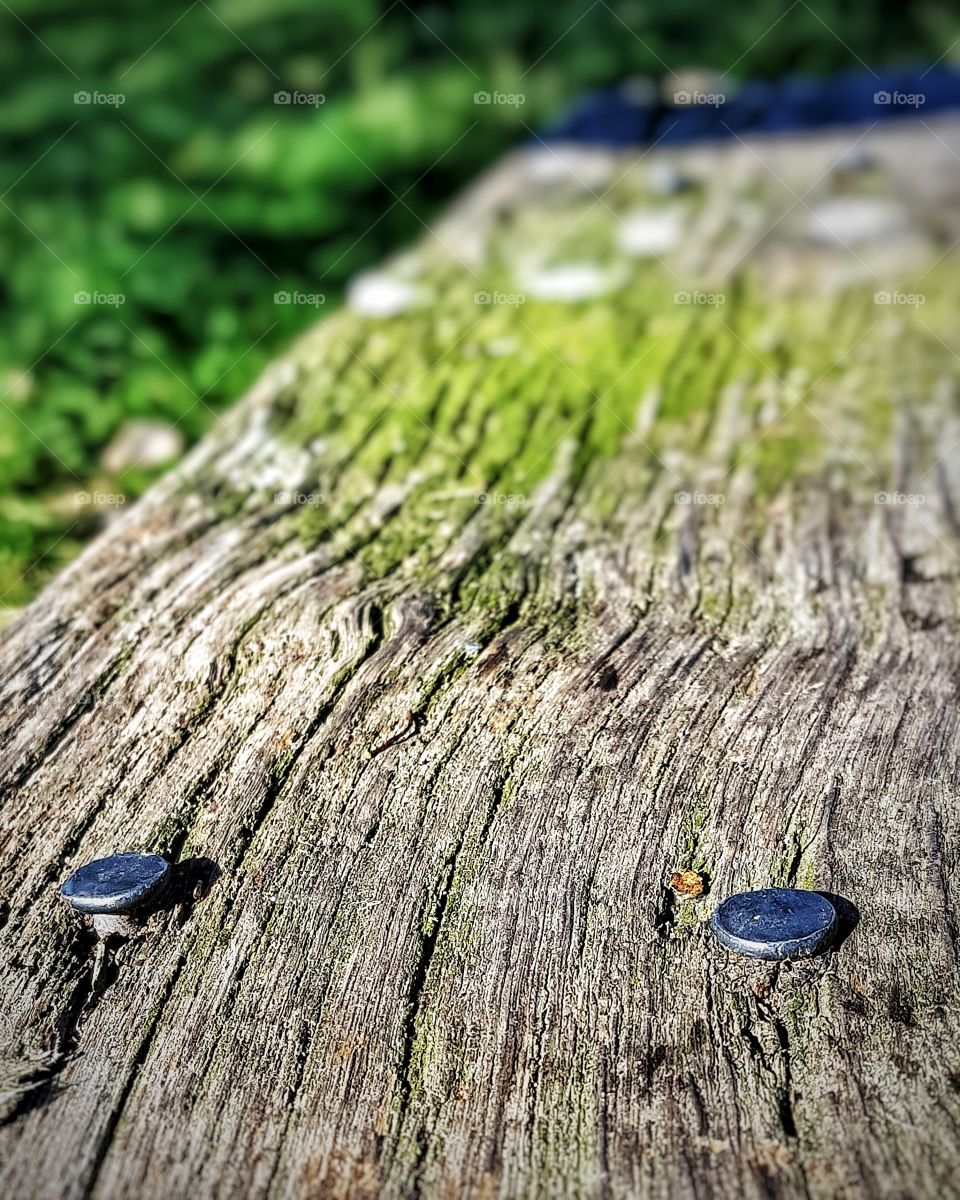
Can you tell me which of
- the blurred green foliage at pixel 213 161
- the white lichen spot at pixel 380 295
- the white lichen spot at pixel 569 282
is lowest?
the white lichen spot at pixel 569 282

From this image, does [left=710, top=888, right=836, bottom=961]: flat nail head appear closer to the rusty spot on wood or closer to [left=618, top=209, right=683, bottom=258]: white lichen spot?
the rusty spot on wood

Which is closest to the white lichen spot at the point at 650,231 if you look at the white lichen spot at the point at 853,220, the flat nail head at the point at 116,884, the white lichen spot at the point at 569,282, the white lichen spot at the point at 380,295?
the white lichen spot at the point at 569,282

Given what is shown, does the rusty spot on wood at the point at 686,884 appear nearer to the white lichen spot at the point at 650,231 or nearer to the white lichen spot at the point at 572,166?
the white lichen spot at the point at 650,231

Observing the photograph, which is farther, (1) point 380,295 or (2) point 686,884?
(1) point 380,295

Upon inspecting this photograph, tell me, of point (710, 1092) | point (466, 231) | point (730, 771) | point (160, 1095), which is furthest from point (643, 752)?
point (466, 231)

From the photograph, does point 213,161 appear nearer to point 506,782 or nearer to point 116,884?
point 506,782

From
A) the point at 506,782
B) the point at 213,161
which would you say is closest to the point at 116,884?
the point at 506,782
